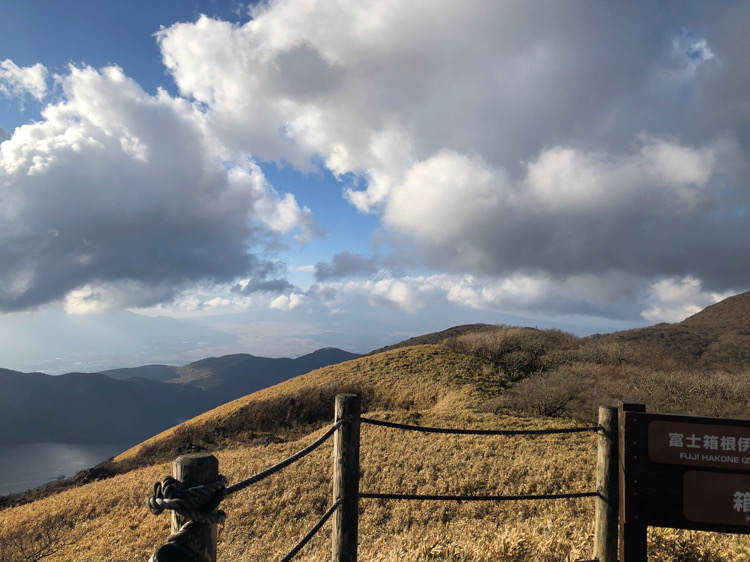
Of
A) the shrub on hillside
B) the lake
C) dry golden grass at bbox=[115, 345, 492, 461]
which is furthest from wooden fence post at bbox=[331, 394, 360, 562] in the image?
the lake

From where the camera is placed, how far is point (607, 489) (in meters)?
4.50

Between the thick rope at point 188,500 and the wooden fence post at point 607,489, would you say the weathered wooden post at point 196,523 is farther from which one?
the wooden fence post at point 607,489

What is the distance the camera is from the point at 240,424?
23344mm


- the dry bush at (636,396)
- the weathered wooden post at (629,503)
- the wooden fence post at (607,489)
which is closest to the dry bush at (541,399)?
the dry bush at (636,396)

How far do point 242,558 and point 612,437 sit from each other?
247 inches

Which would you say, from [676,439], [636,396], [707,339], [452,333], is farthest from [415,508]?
[707,339]

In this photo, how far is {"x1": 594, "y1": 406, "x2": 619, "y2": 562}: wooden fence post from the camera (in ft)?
14.7

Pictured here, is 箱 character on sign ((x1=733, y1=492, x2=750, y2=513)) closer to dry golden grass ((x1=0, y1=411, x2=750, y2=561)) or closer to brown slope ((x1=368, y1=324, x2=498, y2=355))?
dry golden grass ((x1=0, y1=411, x2=750, y2=561))

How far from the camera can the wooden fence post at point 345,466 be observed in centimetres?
401

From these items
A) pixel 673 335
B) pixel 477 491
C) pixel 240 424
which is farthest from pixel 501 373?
pixel 673 335

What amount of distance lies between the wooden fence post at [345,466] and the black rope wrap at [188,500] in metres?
1.70

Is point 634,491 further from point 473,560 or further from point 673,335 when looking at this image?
point 673,335

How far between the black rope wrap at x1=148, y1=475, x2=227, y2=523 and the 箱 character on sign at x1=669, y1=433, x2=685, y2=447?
4060mm

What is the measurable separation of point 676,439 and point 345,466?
10.4 feet
